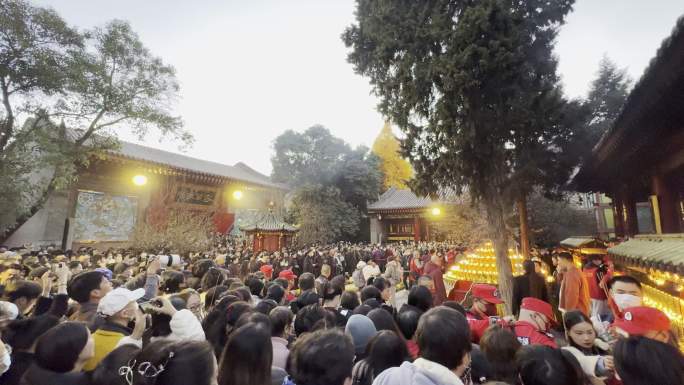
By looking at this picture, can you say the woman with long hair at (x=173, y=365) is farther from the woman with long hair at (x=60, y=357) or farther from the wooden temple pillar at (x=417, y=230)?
the wooden temple pillar at (x=417, y=230)

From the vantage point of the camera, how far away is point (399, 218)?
Answer: 2677 centimetres

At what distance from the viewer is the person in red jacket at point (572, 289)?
5.04m

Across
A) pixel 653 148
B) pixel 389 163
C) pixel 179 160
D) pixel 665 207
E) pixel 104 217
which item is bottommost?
pixel 104 217

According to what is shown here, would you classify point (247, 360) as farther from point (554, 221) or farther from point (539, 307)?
point (554, 221)

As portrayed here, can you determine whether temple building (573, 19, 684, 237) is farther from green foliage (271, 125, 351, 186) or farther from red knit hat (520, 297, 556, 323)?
green foliage (271, 125, 351, 186)

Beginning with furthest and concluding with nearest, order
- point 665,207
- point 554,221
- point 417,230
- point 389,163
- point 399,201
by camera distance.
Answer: point 389,163, point 399,201, point 417,230, point 554,221, point 665,207

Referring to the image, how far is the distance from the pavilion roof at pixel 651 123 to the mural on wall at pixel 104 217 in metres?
19.6

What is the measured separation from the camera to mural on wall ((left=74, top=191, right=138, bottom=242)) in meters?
15.4

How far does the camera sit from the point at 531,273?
5.57m

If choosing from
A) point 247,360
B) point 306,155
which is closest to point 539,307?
point 247,360

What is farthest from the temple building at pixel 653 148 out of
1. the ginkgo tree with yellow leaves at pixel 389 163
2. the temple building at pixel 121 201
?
the ginkgo tree with yellow leaves at pixel 389 163

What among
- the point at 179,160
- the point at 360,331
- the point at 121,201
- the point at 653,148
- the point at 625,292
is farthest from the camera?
the point at 179,160

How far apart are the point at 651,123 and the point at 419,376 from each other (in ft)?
21.5

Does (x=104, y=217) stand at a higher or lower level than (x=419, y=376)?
higher
